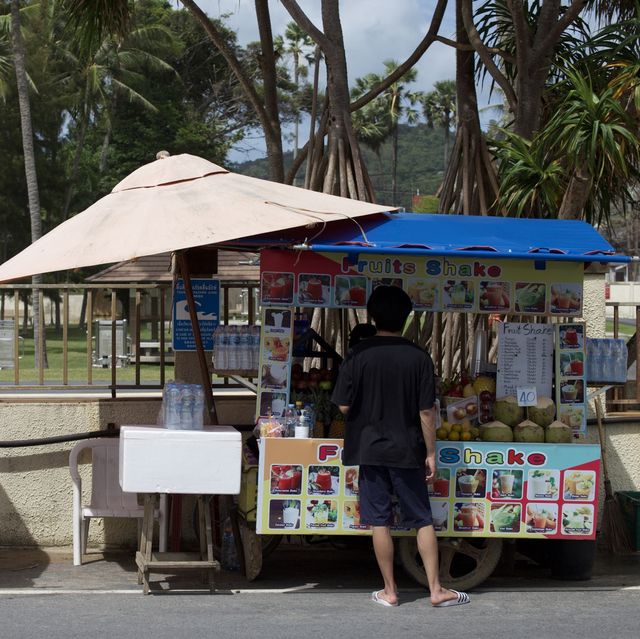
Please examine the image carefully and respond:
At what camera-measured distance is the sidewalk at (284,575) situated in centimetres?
640

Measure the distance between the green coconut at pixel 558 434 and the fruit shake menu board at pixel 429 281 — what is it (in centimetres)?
72

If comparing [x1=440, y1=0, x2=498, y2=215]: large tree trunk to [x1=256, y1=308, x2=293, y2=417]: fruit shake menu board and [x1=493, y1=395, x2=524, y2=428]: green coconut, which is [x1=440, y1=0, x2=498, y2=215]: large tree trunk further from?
[x1=256, y1=308, x2=293, y2=417]: fruit shake menu board

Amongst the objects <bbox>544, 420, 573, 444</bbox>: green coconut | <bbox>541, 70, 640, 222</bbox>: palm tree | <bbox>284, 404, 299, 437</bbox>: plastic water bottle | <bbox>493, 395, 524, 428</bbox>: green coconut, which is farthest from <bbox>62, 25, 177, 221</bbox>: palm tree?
<bbox>544, 420, 573, 444</bbox>: green coconut

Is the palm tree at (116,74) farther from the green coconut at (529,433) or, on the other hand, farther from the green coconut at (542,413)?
the green coconut at (529,433)

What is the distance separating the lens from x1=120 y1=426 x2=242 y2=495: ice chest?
6.04 m

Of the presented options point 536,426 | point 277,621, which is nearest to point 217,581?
point 277,621

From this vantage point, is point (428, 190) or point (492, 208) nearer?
point (492, 208)

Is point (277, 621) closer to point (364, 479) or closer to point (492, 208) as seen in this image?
point (364, 479)

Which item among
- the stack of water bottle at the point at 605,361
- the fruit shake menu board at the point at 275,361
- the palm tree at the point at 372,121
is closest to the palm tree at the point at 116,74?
the palm tree at the point at 372,121

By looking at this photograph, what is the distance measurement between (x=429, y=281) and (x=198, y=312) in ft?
6.02

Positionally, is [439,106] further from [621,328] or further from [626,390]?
[626,390]

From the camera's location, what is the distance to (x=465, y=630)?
539 centimetres

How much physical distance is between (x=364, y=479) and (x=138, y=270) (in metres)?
14.2

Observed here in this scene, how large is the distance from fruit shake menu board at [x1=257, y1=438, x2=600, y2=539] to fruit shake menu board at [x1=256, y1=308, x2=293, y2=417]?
1.27 feet
